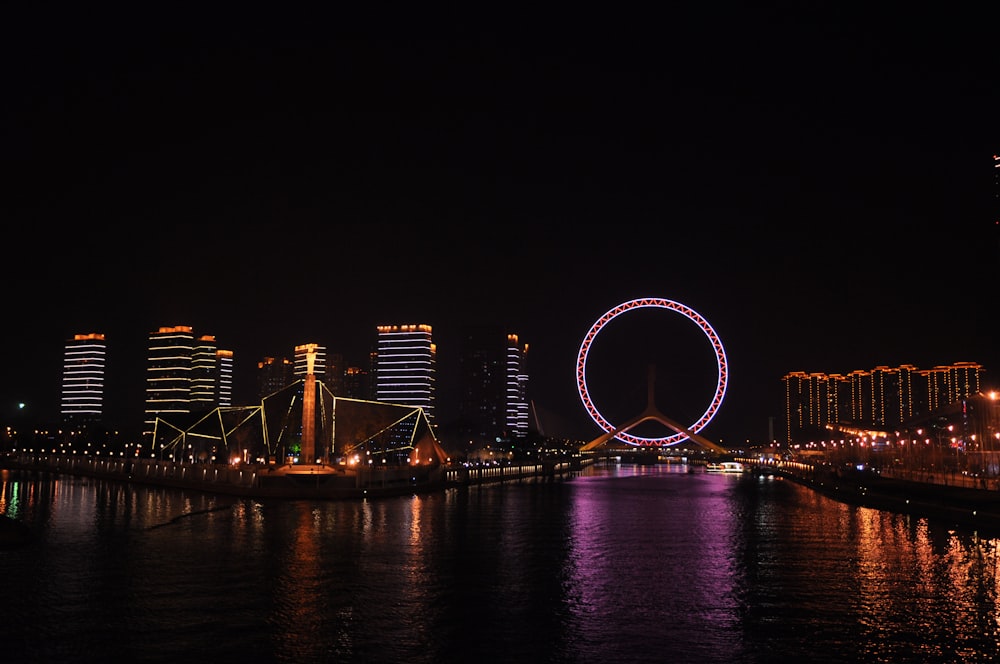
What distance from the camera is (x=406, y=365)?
185750 mm

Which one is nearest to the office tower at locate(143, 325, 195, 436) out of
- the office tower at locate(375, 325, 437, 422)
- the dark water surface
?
the office tower at locate(375, 325, 437, 422)

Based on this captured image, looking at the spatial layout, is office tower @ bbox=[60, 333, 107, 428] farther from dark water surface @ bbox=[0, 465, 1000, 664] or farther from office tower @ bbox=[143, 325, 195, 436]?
dark water surface @ bbox=[0, 465, 1000, 664]

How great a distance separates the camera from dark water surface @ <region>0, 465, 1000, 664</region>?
14242mm

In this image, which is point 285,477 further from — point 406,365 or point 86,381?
point 86,381

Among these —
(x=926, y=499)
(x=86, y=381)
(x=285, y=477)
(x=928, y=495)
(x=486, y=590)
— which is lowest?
(x=486, y=590)

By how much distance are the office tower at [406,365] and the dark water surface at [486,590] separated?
147 meters

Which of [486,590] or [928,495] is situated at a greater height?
[928,495]

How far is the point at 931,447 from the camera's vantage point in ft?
227

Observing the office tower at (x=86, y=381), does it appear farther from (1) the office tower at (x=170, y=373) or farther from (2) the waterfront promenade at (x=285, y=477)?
(2) the waterfront promenade at (x=285, y=477)

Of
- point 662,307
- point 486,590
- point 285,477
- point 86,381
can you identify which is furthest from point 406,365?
point 486,590

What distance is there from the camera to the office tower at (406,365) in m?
184

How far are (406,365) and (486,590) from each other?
16729 cm

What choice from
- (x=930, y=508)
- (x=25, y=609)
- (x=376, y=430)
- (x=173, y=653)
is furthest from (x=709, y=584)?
(x=376, y=430)

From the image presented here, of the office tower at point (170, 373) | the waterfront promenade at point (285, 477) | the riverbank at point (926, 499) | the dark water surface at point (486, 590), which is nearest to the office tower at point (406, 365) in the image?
the office tower at point (170, 373)
